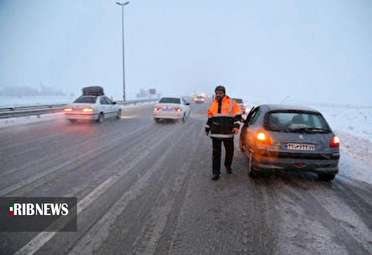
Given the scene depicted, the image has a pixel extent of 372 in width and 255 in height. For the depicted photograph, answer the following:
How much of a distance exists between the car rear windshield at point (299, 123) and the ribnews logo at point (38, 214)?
13.0 feet

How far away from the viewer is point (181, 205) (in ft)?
15.7

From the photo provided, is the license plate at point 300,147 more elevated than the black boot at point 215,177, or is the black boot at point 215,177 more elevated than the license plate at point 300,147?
the license plate at point 300,147

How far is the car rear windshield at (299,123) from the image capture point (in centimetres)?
603

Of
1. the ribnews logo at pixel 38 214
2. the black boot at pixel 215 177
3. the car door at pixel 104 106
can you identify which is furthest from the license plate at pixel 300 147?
the car door at pixel 104 106

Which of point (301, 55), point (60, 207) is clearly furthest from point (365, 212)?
point (301, 55)

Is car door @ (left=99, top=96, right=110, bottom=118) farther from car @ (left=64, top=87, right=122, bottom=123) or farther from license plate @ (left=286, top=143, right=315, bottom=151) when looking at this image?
license plate @ (left=286, top=143, right=315, bottom=151)

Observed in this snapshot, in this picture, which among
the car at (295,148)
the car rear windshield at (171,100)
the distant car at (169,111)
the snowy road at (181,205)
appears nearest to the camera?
the snowy road at (181,205)

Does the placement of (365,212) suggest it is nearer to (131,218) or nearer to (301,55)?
(131,218)

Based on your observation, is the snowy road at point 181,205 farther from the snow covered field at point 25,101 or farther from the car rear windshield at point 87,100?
the snow covered field at point 25,101

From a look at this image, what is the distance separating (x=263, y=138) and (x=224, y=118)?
90cm

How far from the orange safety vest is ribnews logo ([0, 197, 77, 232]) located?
308 cm

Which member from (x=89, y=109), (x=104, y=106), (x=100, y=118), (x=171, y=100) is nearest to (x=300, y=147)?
(x=89, y=109)

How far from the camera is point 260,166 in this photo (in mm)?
5930

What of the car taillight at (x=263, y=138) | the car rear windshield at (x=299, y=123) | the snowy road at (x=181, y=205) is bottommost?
the snowy road at (x=181, y=205)
